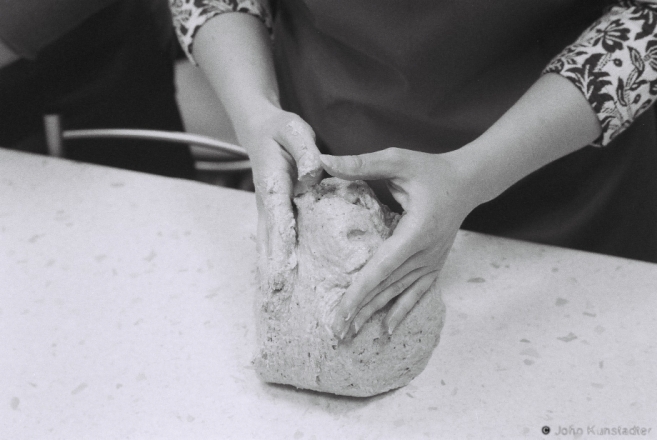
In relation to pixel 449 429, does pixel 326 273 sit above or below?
above

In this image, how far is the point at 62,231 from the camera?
107cm

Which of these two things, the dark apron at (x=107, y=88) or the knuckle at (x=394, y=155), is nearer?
the knuckle at (x=394, y=155)

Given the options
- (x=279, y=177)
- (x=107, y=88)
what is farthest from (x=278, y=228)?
(x=107, y=88)

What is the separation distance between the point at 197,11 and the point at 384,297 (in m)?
0.64

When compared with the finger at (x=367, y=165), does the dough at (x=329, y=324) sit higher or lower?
lower

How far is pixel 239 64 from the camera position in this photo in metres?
1.04

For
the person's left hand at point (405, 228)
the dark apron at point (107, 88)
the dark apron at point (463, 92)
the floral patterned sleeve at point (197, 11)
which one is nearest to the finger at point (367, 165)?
the person's left hand at point (405, 228)

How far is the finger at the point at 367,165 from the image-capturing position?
30.6 inches

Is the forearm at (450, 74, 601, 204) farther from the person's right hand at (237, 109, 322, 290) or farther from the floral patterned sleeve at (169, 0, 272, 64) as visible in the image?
the floral patterned sleeve at (169, 0, 272, 64)

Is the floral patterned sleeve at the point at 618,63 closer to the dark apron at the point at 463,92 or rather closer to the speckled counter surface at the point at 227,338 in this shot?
the dark apron at the point at 463,92

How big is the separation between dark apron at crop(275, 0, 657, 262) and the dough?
0.23m

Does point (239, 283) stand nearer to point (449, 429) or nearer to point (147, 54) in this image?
point (449, 429)

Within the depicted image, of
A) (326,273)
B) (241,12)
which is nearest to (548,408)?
(326,273)

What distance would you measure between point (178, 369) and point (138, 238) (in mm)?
303
